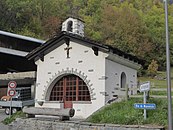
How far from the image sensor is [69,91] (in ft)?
53.7

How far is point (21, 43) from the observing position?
2962 centimetres

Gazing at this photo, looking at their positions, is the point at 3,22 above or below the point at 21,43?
above

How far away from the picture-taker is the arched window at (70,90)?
618 inches

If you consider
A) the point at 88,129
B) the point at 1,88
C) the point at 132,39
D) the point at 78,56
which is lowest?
the point at 88,129

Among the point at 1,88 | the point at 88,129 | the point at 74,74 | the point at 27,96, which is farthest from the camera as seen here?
the point at 1,88

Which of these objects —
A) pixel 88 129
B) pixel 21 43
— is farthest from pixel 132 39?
pixel 88 129

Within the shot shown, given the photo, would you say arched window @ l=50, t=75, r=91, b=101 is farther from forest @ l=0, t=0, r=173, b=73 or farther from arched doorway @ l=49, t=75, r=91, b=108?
forest @ l=0, t=0, r=173, b=73

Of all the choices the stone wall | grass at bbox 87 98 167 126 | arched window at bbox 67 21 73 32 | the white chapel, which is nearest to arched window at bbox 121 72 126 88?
the white chapel

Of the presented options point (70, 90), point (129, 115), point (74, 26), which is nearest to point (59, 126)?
point (129, 115)

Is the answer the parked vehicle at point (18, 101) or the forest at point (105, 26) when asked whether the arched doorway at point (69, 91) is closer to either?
the parked vehicle at point (18, 101)

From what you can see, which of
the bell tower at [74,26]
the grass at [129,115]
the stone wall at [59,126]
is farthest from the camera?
the bell tower at [74,26]

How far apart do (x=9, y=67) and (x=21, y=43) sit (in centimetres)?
314

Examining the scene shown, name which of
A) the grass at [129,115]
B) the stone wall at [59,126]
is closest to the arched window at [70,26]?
the stone wall at [59,126]

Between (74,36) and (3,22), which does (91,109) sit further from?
(3,22)
